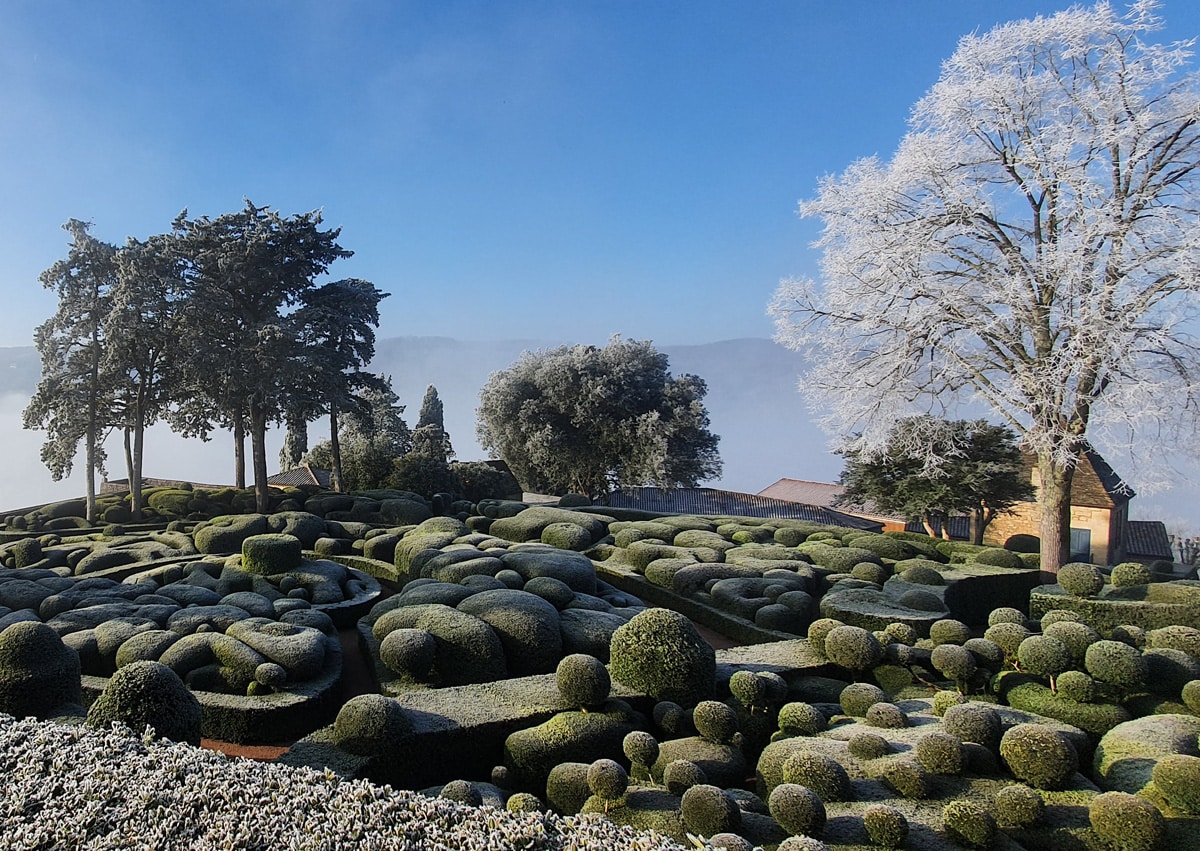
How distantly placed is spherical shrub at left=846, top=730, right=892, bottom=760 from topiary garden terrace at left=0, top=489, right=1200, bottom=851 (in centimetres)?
4

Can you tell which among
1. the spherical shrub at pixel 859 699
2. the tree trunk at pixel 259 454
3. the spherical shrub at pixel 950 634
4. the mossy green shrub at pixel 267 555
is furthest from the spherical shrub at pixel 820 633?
the tree trunk at pixel 259 454

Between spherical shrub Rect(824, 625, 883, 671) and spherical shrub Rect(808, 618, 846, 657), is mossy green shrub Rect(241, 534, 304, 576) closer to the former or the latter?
spherical shrub Rect(808, 618, 846, 657)

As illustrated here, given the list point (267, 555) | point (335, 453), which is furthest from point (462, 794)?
point (335, 453)

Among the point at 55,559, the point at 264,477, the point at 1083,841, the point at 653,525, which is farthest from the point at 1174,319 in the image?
the point at 264,477

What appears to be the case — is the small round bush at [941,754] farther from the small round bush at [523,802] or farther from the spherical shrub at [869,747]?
the small round bush at [523,802]

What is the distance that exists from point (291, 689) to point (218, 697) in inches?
33.2

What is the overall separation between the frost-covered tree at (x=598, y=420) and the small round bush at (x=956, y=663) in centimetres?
2598

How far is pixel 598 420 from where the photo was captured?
37969 millimetres

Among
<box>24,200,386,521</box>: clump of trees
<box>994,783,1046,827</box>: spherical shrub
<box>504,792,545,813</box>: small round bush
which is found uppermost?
<box>24,200,386,521</box>: clump of trees

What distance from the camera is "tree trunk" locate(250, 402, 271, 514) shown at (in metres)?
27.1

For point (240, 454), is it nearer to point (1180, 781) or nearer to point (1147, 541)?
point (1180, 781)

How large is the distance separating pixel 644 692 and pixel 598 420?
29044 mm

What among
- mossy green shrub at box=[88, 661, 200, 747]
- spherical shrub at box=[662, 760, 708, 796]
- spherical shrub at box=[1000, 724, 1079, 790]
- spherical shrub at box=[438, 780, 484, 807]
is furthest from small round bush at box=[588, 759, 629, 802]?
mossy green shrub at box=[88, 661, 200, 747]

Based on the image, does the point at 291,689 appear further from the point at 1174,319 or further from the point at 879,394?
the point at 1174,319
